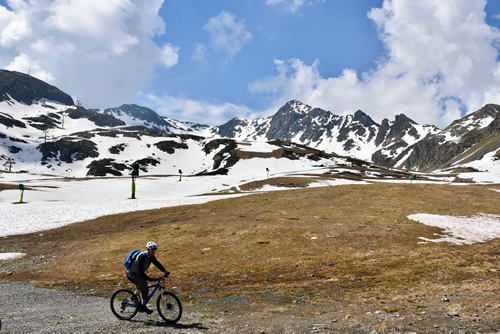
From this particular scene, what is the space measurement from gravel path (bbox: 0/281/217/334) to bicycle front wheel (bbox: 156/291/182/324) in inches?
10.9

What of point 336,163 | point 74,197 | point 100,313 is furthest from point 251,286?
point 336,163

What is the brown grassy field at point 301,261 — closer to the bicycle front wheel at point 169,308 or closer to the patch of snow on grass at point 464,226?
the patch of snow on grass at point 464,226

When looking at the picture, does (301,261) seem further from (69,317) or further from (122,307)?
(69,317)

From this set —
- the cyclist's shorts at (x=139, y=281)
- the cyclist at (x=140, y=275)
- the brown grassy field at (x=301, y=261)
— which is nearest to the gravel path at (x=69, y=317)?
the cyclist at (x=140, y=275)

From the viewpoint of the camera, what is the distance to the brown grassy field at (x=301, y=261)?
12172 millimetres

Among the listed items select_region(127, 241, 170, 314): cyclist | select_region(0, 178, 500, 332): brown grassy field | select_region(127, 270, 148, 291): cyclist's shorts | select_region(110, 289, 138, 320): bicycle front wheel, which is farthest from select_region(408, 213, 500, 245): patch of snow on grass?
select_region(110, 289, 138, 320): bicycle front wheel

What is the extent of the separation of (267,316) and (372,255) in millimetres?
11703

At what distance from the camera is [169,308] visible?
11750 mm

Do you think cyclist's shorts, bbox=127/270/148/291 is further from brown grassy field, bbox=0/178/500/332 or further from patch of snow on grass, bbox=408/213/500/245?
patch of snow on grass, bbox=408/213/500/245

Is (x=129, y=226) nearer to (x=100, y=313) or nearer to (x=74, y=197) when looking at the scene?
(x=100, y=313)

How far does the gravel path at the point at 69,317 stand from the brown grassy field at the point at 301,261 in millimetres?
1682

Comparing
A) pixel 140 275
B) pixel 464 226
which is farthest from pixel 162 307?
pixel 464 226

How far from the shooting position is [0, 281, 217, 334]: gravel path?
10641 millimetres

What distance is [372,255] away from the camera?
2073 centimetres
